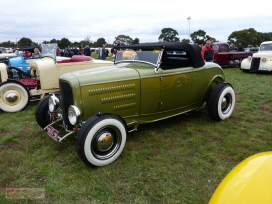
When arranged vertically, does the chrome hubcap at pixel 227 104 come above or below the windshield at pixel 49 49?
below

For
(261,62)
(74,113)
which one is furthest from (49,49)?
(261,62)

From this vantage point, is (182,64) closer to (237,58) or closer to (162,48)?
(162,48)

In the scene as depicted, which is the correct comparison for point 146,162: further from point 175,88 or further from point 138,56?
point 138,56

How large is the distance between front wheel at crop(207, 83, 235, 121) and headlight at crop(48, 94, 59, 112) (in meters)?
2.74

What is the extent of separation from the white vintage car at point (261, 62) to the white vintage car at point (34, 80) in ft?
25.4

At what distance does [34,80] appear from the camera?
6020 millimetres

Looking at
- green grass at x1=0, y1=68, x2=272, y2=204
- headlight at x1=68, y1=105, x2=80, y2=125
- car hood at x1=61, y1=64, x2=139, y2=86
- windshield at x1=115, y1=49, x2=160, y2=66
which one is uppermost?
windshield at x1=115, y1=49, x2=160, y2=66

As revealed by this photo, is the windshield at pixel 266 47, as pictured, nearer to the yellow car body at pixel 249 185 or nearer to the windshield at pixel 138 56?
the windshield at pixel 138 56

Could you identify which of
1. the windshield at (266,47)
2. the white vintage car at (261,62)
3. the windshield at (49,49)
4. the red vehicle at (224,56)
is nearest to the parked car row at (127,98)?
the windshield at (49,49)

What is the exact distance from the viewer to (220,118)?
430 centimetres

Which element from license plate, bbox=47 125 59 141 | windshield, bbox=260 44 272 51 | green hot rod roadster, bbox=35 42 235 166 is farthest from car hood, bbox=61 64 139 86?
windshield, bbox=260 44 272 51

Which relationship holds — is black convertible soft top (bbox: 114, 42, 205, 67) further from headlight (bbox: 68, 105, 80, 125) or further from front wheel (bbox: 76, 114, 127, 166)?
headlight (bbox: 68, 105, 80, 125)

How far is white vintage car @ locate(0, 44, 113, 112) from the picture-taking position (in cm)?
529

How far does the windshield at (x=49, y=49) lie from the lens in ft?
22.5
